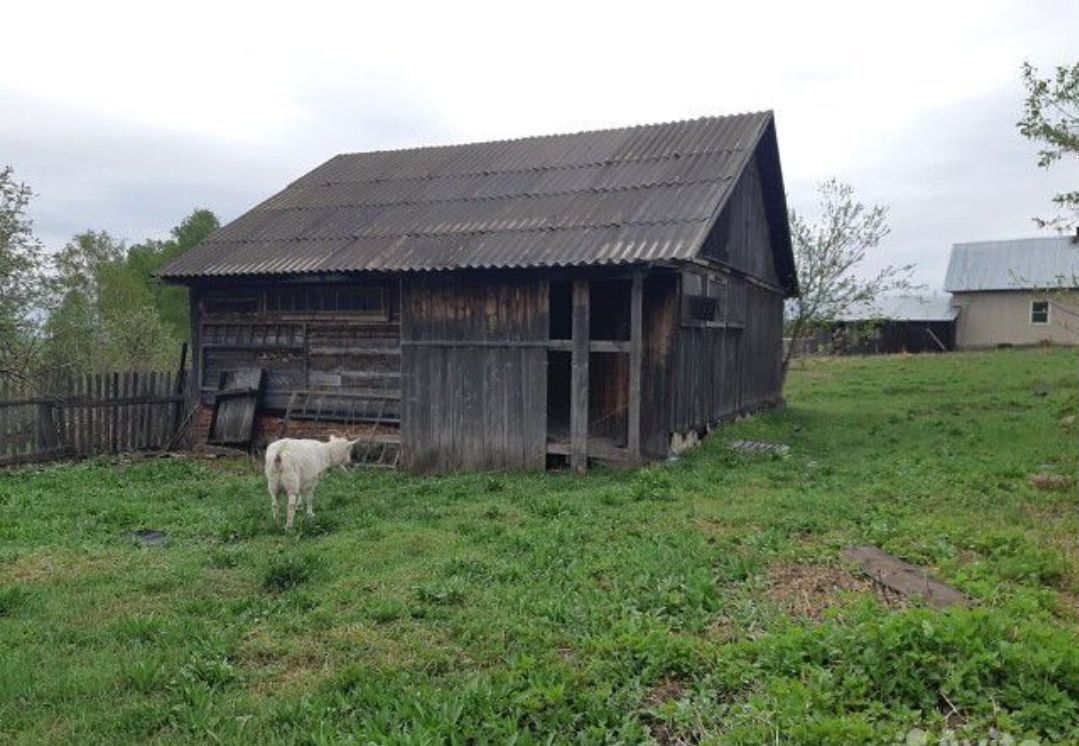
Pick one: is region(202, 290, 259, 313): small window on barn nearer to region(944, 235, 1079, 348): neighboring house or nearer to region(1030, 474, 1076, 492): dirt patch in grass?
region(1030, 474, 1076, 492): dirt patch in grass

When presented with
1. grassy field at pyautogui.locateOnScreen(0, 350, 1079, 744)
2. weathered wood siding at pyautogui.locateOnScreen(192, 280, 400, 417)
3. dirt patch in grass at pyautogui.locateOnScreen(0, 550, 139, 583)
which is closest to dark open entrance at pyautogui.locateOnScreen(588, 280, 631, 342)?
weathered wood siding at pyautogui.locateOnScreen(192, 280, 400, 417)

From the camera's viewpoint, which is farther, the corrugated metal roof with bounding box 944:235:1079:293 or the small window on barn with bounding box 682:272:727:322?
the corrugated metal roof with bounding box 944:235:1079:293

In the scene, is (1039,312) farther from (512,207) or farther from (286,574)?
(286,574)

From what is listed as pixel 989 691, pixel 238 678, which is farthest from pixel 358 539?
pixel 989 691

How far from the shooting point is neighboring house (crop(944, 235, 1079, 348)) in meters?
35.6

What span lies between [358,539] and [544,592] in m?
2.66

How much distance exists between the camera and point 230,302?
1456 cm

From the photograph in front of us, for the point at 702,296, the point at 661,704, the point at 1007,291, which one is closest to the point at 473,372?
the point at 702,296

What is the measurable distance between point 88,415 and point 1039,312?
38925 mm

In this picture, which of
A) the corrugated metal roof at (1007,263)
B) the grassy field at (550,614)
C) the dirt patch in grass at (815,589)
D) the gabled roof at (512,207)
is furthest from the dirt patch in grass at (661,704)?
the corrugated metal roof at (1007,263)

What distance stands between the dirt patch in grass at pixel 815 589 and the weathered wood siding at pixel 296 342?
27.5 ft

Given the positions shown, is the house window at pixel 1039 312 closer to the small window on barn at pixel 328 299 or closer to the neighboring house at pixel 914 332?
the neighboring house at pixel 914 332

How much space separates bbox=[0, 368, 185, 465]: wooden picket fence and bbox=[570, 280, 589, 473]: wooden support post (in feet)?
27.3

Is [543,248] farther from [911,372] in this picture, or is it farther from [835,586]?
[911,372]
